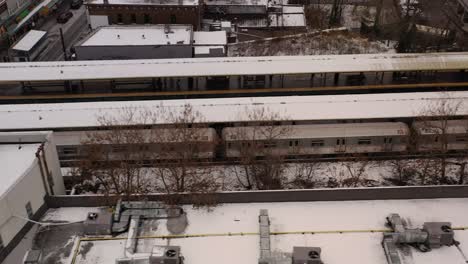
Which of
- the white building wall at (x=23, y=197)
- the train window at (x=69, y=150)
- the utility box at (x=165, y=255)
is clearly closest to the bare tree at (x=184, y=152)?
the train window at (x=69, y=150)

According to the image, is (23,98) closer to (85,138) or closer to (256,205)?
(85,138)

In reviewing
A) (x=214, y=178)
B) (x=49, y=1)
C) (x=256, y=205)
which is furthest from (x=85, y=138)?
(x=49, y=1)

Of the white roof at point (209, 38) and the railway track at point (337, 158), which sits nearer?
the railway track at point (337, 158)

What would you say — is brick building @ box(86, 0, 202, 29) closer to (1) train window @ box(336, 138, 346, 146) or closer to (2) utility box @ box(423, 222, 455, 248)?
(1) train window @ box(336, 138, 346, 146)

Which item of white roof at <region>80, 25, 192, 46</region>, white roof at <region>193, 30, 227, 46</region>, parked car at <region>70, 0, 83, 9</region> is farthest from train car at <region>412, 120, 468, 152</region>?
parked car at <region>70, 0, 83, 9</region>

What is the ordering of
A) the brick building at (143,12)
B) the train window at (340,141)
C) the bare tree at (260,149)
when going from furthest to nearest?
the brick building at (143,12) → the train window at (340,141) → the bare tree at (260,149)

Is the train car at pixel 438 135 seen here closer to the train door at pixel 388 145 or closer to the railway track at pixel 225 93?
the train door at pixel 388 145
